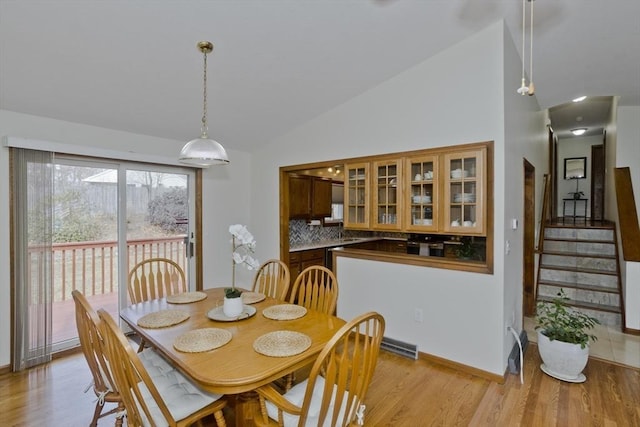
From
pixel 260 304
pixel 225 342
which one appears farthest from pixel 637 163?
pixel 225 342

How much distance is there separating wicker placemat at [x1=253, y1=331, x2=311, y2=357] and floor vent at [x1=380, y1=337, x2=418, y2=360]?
1.68 meters

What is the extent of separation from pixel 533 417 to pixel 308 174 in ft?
Answer: 12.4

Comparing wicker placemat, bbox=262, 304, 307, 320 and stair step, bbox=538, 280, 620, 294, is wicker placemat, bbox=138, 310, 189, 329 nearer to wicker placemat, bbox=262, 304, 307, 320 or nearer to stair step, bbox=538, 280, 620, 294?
wicker placemat, bbox=262, 304, 307, 320

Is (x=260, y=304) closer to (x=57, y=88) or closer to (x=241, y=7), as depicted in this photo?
(x=241, y=7)

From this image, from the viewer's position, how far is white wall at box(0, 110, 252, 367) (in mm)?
2689

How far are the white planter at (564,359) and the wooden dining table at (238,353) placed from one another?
1.96 meters

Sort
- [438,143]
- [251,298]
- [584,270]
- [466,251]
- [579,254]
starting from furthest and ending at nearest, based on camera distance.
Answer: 1. [579,254]
2. [584,270]
3. [466,251]
4. [438,143]
5. [251,298]

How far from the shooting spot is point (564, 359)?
2584mm

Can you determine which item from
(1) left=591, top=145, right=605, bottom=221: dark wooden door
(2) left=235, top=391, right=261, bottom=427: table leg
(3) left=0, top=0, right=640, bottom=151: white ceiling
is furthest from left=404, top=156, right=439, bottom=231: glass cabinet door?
(1) left=591, top=145, right=605, bottom=221: dark wooden door

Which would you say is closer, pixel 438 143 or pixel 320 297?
pixel 320 297

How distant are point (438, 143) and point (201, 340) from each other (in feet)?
7.98

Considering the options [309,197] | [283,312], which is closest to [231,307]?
[283,312]

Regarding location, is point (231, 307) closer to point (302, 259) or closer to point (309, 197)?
point (302, 259)

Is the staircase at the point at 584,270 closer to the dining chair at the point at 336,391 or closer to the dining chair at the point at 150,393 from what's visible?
the dining chair at the point at 336,391
